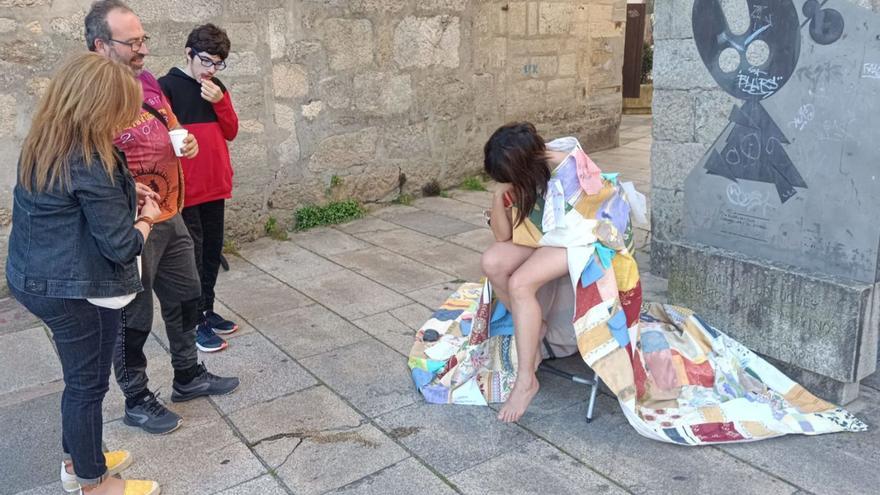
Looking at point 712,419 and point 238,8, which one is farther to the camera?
point 238,8

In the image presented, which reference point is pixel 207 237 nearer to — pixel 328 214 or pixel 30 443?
pixel 30 443

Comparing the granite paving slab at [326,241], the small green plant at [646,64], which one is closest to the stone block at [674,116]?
the granite paving slab at [326,241]

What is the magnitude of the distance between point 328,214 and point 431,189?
1.17 metres

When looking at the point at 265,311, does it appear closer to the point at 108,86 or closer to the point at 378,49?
the point at 108,86

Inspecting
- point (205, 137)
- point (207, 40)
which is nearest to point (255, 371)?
point (205, 137)

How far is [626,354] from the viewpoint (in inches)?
116

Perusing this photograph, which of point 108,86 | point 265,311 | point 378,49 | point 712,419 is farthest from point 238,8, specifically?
point 712,419

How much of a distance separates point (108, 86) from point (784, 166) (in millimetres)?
2597

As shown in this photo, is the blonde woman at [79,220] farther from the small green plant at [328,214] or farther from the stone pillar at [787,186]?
the small green plant at [328,214]

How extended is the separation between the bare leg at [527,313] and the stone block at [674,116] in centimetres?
141

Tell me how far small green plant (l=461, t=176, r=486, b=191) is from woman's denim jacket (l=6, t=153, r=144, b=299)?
198 inches

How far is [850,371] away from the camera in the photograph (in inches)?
120

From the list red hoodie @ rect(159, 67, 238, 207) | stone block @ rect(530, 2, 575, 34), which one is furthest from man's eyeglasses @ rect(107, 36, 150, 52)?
stone block @ rect(530, 2, 575, 34)

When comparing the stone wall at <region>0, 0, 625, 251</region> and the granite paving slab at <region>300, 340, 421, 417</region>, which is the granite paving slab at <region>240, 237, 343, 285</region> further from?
the granite paving slab at <region>300, 340, 421, 417</region>
